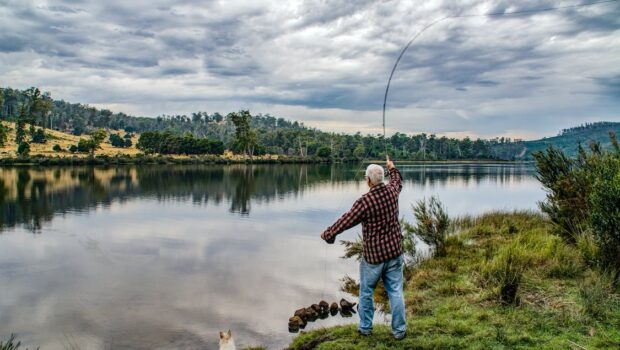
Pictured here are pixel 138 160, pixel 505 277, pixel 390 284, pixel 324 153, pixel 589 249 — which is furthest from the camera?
pixel 324 153

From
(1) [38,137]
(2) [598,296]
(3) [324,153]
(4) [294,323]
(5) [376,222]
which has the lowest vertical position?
(4) [294,323]

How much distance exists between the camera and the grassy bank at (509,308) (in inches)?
249

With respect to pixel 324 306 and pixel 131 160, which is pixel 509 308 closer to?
pixel 324 306

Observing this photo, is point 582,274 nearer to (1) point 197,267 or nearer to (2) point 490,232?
(2) point 490,232

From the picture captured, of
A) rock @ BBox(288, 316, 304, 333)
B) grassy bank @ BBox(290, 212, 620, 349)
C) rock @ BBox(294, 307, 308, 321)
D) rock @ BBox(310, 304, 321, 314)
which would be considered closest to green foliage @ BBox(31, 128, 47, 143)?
rock @ BBox(310, 304, 321, 314)

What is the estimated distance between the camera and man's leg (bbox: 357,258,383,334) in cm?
619

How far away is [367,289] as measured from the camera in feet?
20.8

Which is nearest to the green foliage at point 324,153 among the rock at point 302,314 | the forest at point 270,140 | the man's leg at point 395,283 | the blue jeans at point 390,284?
the forest at point 270,140

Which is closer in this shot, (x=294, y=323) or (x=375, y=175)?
(x=375, y=175)

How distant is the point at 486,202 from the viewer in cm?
3503

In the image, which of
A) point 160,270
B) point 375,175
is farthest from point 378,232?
point 160,270

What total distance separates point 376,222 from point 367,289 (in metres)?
1.01

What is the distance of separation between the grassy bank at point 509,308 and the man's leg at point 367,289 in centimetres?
23

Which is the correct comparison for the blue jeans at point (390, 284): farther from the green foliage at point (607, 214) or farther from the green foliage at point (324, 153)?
the green foliage at point (324, 153)
